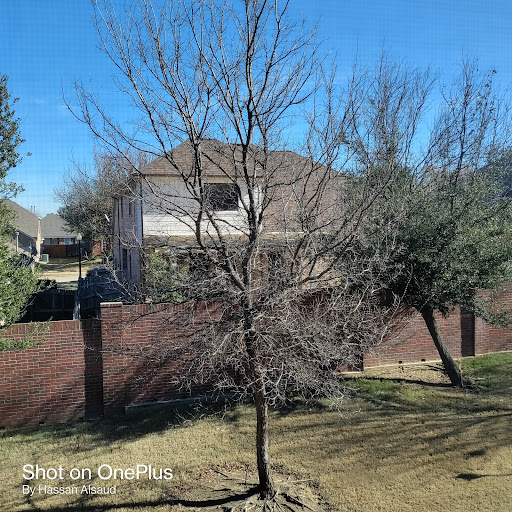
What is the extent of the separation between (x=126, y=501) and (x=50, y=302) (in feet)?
40.4

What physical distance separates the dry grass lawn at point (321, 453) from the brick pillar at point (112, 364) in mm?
363

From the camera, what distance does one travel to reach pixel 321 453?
22.0 ft

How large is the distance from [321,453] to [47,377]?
491 cm

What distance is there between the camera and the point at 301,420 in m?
7.77

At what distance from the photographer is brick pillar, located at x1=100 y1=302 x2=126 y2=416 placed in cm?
811

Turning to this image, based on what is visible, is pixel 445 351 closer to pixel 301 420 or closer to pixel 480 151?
pixel 301 420

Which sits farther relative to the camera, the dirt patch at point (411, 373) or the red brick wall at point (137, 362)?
the dirt patch at point (411, 373)

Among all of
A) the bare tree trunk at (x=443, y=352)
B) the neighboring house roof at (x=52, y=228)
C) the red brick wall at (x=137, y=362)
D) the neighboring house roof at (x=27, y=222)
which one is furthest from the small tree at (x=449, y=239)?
the neighboring house roof at (x=52, y=228)

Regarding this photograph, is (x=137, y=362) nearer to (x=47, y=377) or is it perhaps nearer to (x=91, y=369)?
(x=91, y=369)

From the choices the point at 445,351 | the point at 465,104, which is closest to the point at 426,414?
the point at 445,351

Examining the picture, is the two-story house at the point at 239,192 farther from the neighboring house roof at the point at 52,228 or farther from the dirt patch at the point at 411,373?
the neighboring house roof at the point at 52,228

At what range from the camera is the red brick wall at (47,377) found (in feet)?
25.5

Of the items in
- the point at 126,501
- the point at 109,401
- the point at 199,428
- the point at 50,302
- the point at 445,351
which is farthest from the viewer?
the point at 50,302

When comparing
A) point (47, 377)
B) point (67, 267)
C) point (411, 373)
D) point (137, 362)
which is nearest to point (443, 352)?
point (411, 373)
